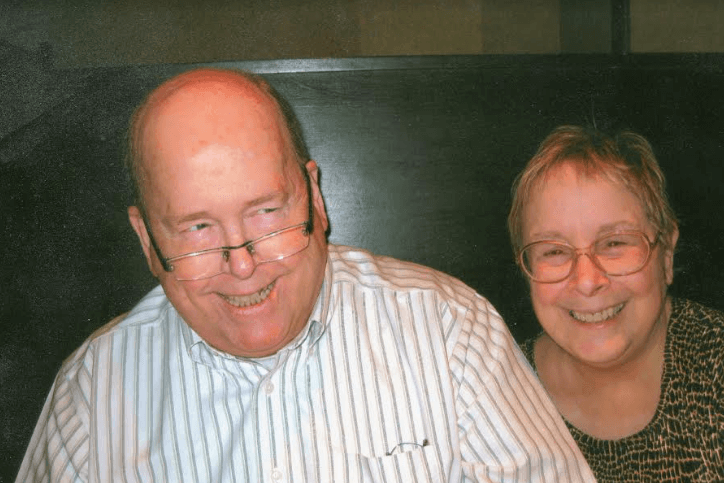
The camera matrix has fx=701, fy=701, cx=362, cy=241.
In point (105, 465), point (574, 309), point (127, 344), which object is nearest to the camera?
point (105, 465)

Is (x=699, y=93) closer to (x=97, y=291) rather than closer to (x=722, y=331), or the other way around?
(x=722, y=331)

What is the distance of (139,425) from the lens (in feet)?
4.85

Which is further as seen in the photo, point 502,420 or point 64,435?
point 64,435

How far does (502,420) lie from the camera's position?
139cm

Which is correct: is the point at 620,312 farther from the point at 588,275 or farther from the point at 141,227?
the point at 141,227

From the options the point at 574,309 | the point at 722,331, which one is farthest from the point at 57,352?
the point at 722,331

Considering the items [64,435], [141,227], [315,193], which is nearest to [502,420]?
[315,193]

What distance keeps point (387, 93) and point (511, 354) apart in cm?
82

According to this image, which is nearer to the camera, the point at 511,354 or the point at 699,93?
the point at 511,354

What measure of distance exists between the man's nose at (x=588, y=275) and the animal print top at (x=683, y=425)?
0.26m

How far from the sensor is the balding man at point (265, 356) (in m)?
1.31

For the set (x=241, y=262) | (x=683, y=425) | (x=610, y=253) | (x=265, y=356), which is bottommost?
(x=683, y=425)

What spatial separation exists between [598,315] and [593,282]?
0.31 ft

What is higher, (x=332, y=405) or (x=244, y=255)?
(x=244, y=255)
